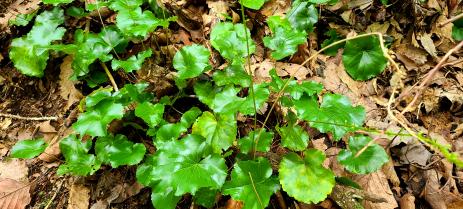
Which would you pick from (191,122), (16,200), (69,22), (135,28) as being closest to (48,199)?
(16,200)

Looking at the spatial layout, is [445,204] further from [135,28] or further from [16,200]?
[16,200]

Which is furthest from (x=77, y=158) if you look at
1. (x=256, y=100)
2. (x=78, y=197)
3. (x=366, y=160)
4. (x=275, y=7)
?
(x=275, y=7)

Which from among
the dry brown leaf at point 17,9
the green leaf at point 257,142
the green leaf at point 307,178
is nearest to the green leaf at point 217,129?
the green leaf at point 257,142

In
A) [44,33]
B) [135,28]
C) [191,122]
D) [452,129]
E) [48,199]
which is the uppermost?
[135,28]

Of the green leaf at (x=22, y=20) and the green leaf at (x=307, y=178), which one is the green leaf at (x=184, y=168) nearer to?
the green leaf at (x=307, y=178)

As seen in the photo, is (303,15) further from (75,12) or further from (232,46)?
(75,12)

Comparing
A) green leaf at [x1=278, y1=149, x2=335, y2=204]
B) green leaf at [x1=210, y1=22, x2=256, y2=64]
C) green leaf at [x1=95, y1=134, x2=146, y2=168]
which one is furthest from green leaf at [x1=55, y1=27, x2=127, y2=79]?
green leaf at [x1=278, y1=149, x2=335, y2=204]
